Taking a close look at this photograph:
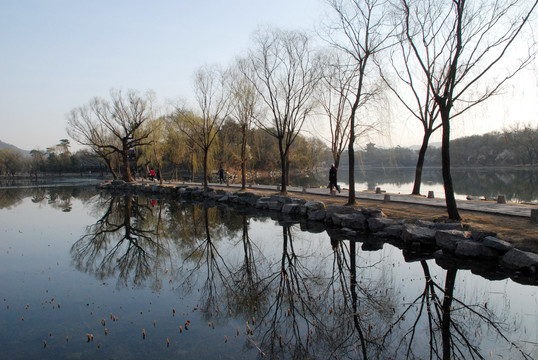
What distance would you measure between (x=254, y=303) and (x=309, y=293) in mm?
1109

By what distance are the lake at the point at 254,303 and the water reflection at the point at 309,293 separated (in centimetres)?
3

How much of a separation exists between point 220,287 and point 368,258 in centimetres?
393

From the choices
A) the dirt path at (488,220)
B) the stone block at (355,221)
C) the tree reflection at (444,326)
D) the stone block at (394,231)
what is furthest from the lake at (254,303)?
the dirt path at (488,220)

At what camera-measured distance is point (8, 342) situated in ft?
15.7

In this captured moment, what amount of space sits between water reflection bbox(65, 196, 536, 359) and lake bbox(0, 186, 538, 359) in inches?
1.1

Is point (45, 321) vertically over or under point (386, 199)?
under

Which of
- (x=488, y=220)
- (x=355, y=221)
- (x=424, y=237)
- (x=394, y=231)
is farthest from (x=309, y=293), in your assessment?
(x=488, y=220)

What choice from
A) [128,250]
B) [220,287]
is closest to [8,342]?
[220,287]

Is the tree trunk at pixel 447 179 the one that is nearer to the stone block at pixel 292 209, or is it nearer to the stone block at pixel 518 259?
the stone block at pixel 518 259

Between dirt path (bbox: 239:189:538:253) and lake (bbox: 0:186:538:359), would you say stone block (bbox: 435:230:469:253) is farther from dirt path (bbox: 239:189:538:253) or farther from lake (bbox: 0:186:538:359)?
dirt path (bbox: 239:189:538:253)

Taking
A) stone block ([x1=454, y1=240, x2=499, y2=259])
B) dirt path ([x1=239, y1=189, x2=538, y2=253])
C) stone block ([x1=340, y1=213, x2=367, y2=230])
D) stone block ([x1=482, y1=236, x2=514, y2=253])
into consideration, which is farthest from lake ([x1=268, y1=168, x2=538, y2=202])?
stone block ([x1=482, y1=236, x2=514, y2=253])

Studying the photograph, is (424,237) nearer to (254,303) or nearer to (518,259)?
(518,259)

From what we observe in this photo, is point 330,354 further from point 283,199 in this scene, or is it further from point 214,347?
point 283,199

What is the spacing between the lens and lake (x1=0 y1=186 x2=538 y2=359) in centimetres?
457
